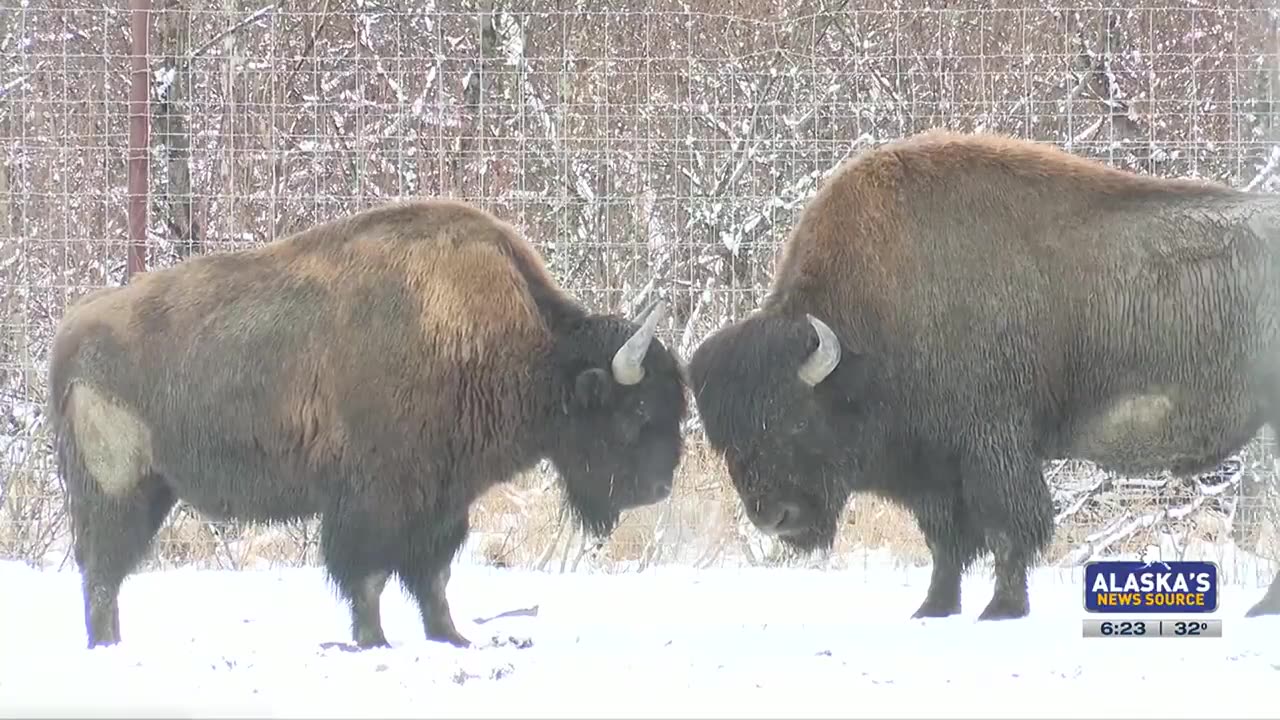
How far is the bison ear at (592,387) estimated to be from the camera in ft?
22.8

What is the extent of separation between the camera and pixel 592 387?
698cm

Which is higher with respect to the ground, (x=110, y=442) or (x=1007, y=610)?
(x=110, y=442)

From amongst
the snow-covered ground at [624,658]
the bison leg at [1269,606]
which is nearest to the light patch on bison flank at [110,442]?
the snow-covered ground at [624,658]

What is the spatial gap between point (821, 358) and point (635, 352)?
0.85 m

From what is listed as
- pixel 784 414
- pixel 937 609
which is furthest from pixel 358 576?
pixel 937 609

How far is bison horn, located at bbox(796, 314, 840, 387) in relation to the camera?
700 centimetres

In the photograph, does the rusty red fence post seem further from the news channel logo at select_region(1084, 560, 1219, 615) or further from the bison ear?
the news channel logo at select_region(1084, 560, 1219, 615)

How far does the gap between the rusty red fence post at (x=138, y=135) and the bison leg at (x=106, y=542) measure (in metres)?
3.06

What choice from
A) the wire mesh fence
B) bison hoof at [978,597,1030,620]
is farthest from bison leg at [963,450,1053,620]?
the wire mesh fence

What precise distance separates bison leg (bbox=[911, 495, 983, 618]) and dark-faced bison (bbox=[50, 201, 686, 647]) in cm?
133

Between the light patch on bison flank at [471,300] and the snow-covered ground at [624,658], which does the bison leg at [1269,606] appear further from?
the light patch on bison flank at [471,300]

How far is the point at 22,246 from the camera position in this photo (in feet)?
33.2

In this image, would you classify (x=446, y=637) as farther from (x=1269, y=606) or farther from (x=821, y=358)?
(x=1269, y=606)

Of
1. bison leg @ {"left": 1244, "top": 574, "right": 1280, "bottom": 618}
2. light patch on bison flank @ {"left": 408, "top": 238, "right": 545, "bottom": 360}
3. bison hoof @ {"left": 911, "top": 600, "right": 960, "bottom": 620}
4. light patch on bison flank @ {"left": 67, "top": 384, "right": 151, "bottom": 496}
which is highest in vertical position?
light patch on bison flank @ {"left": 408, "top": 238, "right": 545, "bottom": 360}
